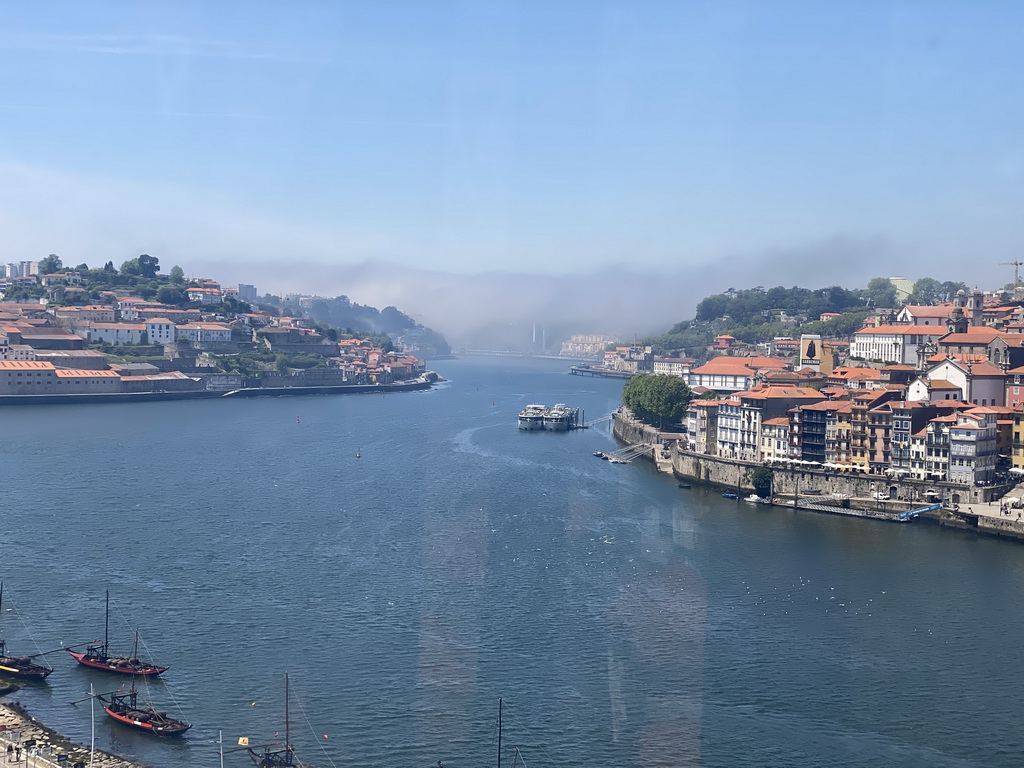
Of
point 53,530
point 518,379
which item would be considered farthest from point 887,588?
point 518,379

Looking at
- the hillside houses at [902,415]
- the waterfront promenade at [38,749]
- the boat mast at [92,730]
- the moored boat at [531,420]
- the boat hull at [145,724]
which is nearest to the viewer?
the waterfront promenade at [38,749]

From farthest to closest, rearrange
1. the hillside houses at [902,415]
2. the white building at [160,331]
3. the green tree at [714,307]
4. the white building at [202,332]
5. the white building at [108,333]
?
the green tree at [714,307] → the white building at [202,332] → the white building at [160,331] → the white building at [108,333] → the hillside houses at [902,415]

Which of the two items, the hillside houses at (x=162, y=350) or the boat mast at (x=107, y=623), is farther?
the hillside houses at (x=162, y=350)

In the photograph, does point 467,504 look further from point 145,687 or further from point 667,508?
point 145,687

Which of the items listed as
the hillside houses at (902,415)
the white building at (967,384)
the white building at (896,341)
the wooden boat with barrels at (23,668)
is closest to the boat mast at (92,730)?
the wooden boat with barrels at (23,668)

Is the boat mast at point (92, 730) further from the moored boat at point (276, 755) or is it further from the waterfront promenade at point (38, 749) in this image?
the moored boat at point (276, 755)

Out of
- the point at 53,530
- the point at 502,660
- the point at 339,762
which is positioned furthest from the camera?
the point at 53,530

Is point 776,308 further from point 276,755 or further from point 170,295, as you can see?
point 276,755
